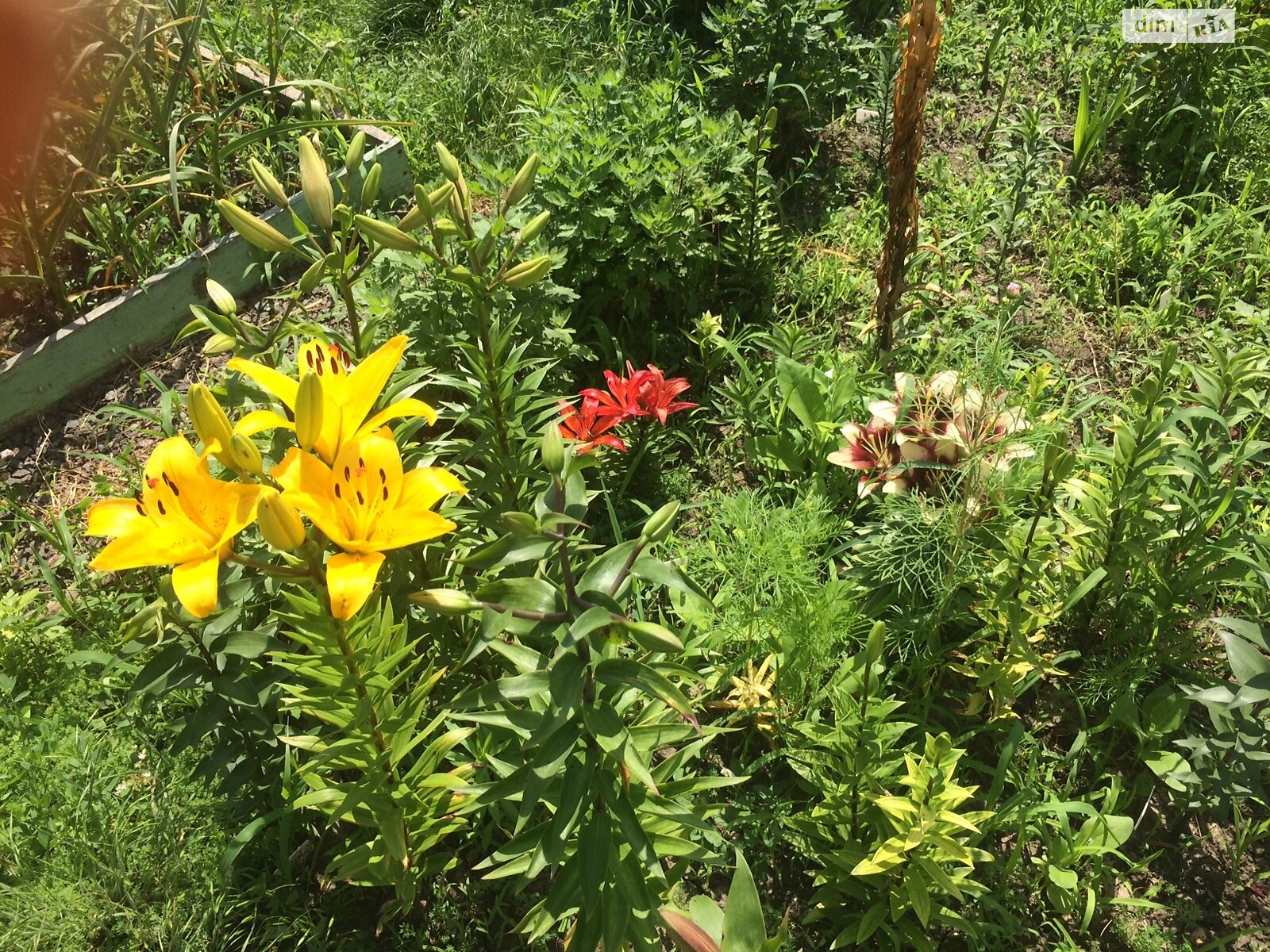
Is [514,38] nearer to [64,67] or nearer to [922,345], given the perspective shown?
[64,67]

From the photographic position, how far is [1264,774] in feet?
6.74

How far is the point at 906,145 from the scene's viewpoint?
7.52ft

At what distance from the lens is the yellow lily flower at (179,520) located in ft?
3.98

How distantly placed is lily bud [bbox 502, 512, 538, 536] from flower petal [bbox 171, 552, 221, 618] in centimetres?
38

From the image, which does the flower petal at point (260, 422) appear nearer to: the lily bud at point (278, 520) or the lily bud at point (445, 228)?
the lily bud at point (278, 520)

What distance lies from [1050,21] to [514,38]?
217cm

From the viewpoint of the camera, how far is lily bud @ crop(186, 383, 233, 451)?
3.96 ft

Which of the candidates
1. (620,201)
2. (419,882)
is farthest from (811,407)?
(419,882)

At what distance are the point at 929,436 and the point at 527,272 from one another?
42.7 inches

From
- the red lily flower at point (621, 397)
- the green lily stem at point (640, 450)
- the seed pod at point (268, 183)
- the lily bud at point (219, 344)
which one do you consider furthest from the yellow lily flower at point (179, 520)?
the green lily stem at point (640, 450)

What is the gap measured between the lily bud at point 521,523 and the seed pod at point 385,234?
0.64 metres

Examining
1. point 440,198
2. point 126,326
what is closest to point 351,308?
point 440,198

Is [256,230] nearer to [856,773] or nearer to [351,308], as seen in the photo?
[351,308]

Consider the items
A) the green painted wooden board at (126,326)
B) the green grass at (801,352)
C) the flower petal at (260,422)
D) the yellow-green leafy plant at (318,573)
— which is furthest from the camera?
the green painted wooden board at (126,326)
